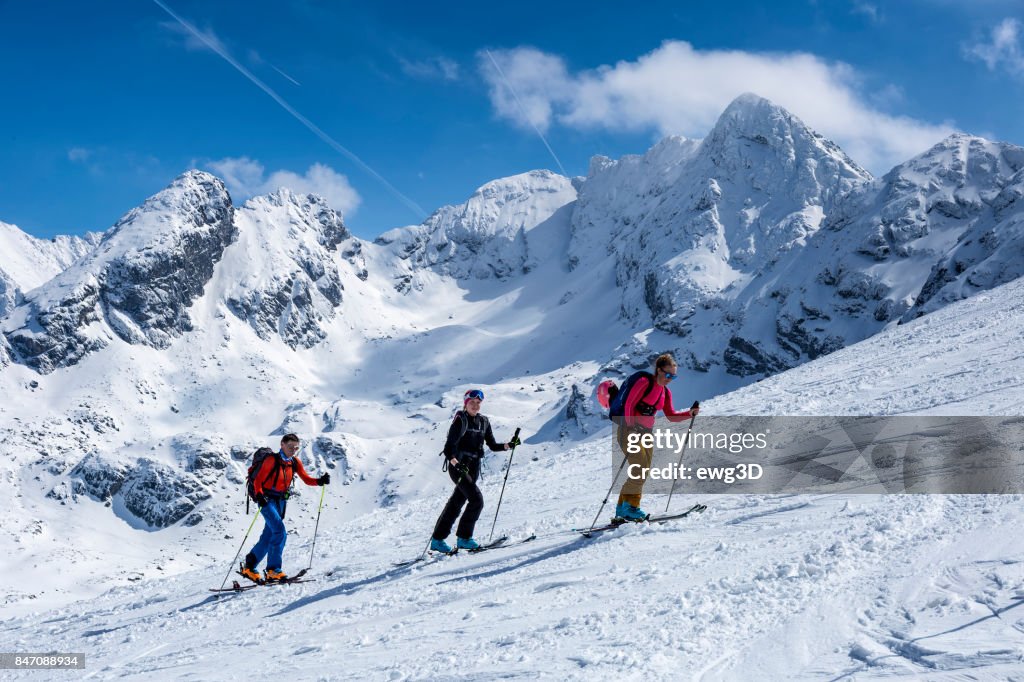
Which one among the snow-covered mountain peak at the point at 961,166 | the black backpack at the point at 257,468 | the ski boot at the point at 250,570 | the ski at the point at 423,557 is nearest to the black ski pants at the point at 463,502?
the ski at the point at 423,557

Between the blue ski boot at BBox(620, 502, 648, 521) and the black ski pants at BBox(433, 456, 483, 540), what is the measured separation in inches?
90.9

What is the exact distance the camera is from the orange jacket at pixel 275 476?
11750 millimetres

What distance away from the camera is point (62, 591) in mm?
91812

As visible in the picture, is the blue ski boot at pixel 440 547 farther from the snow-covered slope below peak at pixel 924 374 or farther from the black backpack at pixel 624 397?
the snow-covered slope below peak at pixel 924 374

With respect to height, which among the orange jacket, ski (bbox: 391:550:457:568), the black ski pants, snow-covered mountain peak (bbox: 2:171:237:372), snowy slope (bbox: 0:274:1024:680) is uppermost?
snow-covered mountain peak (bbox: 2:171:237:372)

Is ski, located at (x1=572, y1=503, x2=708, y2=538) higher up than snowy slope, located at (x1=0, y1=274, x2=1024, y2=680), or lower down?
higher up

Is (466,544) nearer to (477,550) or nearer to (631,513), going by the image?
(477,550)

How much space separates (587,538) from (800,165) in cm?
18661

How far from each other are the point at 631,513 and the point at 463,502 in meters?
2.75

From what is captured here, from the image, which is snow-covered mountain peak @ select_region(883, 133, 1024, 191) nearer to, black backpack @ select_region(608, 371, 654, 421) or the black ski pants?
black backpack @ select_region(608, 371, 654, 421)

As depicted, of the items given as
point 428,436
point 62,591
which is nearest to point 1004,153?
point 428,436

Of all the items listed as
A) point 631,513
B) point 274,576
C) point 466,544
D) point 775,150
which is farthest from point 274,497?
point 775,150

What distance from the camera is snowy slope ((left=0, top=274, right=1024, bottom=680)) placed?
5.23 meters

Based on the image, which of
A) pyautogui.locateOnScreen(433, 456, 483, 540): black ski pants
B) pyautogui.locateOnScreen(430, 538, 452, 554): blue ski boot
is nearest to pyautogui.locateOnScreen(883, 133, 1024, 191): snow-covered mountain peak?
pyautogui.locateOnScreen(433, 456, 483, 540): black ski pants
